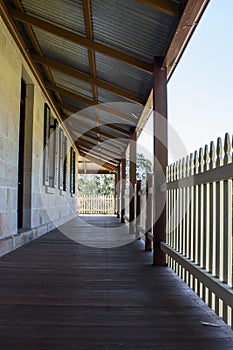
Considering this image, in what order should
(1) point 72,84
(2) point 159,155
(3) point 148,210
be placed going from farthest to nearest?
(1) point 72,84
(3) point 148,210
(2) point 159,155

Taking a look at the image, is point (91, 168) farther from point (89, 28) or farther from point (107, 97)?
point (89, 28)

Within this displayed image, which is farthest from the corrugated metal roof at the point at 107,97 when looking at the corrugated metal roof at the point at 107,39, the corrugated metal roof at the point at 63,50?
the corrugated metal roof at the point at 63,50

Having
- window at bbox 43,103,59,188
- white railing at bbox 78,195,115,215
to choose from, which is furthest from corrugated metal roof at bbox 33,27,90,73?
white railing at bbox 78,195,115,215

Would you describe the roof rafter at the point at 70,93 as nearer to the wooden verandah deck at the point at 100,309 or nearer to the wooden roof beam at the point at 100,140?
the wooden roof beam at the point at 100,140

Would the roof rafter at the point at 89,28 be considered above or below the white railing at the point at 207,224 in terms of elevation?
above

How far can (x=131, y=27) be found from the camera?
358 cm

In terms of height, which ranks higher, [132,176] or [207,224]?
[132,176]

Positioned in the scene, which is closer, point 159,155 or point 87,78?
point 159,155

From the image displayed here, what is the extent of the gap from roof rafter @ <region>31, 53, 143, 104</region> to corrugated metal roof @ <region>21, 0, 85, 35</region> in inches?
47.2

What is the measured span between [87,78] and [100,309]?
3.92 meters

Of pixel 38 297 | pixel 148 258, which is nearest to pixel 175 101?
pixel 148 258

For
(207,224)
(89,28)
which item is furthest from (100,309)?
(89,28)

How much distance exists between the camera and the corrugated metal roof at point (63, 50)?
4778mm

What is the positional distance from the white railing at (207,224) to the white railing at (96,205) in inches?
640
